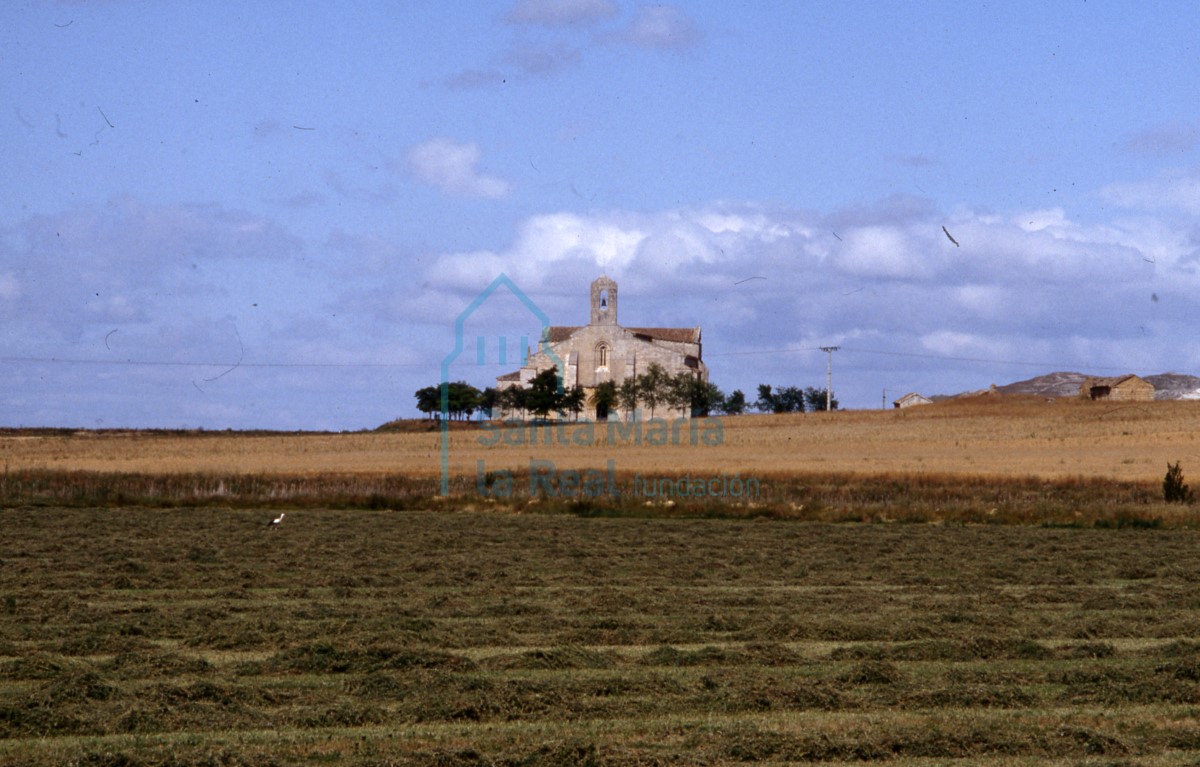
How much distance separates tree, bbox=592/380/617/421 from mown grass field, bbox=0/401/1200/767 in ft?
244

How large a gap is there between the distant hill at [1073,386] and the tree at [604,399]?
3860cm

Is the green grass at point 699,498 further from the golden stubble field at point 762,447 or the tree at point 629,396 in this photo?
the tree at point 629,396

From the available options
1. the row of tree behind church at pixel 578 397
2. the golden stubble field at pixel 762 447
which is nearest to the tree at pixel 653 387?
the row of tree behind church at pixel 578 397

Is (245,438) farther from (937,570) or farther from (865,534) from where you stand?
(937,570)

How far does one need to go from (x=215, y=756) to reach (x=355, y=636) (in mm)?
5573

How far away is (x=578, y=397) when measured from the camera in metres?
114

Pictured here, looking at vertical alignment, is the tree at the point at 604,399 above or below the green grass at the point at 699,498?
above

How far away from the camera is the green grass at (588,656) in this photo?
34.9ft

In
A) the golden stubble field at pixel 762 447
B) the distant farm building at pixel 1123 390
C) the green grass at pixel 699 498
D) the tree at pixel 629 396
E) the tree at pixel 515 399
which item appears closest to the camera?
the green grass at pixel 699 498

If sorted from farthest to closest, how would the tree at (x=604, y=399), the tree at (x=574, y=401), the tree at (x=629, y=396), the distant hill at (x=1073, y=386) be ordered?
1. the distant hill at (x=1073, y=386)
2. the tree at (x=604, y=399)
3. the tree at (x=629, y=396)
4. the tree at (x=574, y=401)

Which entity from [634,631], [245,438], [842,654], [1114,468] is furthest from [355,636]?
[245,438]

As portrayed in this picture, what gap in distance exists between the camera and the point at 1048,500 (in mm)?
42750

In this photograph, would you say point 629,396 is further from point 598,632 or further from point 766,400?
point 598,632

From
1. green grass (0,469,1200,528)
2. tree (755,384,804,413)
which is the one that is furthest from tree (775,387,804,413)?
green grass (0,469,1200,528)
